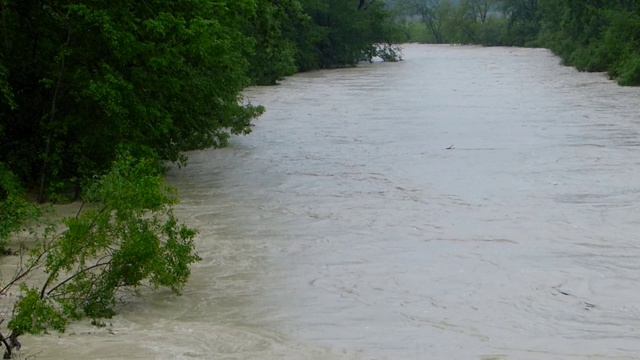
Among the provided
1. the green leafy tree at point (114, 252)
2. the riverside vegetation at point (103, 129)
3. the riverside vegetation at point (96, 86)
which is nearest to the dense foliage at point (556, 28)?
the riverside vegetation at point (103, 129)

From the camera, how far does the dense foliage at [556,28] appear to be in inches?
1634

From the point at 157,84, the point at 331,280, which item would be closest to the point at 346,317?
the point at 331,280

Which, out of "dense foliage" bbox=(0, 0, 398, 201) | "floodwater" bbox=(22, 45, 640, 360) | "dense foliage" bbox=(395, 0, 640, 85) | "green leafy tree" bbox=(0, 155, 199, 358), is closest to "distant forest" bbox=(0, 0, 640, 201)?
"dense foliage" bbox=(0, 0, 398, 201)

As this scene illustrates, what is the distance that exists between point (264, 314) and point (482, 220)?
514 cm

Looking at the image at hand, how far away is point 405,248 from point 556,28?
5725 centimetres

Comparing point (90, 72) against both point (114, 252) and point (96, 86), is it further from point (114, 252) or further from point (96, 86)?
point (114, 252)

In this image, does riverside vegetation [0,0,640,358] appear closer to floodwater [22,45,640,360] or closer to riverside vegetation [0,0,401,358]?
riverside vegetation [0,0,401,358]

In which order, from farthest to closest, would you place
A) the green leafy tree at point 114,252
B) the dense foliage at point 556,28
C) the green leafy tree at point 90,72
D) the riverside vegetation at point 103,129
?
1. the dense foliage at point 556,28
2. the green leafy tree at point 90,72
3. the riverside vegetation at point 103,129
4. the green leafy tree at point 114,252

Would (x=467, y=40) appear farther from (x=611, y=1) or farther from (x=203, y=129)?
(x=203, y=129)

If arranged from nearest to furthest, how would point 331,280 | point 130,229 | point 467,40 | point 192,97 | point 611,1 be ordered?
point 130,229 < point 331,280 < point 192,97 < point 611,1 < point 467,40

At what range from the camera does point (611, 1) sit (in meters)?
46.8

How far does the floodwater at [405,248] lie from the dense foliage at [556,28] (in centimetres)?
1722

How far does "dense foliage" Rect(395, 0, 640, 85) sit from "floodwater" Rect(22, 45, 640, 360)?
56.5ft

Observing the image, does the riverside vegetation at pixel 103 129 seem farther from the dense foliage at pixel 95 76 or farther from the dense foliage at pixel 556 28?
the dense foliage at pixel 556 28
